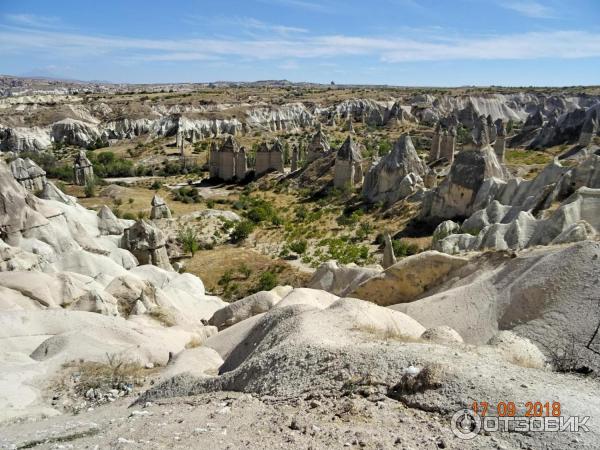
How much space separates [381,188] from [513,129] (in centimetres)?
4590

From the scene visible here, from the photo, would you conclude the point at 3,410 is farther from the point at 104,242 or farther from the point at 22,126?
the point at 22,126

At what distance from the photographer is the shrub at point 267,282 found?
18219mm

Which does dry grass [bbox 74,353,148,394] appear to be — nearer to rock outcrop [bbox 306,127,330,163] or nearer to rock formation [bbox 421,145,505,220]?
rock formation [bbox 421,145,505,220]

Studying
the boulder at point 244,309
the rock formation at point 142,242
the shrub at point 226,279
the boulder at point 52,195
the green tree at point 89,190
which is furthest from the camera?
the green tree at point 89,190

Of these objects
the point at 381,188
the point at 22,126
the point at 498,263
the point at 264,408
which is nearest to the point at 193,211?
the point at 381,188

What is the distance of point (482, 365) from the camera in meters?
5.50

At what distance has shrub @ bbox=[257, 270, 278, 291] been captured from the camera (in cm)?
1822

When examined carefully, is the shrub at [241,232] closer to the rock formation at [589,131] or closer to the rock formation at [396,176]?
the rock formation at [396,176]

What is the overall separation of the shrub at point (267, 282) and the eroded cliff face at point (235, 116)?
123ft

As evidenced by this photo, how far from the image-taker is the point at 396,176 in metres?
29.3

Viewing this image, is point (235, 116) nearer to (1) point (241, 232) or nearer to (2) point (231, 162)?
(2) point (231, 162)

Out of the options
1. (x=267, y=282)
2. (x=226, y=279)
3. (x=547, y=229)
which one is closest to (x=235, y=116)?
(x=226, y=279)

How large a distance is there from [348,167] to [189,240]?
13.8 m

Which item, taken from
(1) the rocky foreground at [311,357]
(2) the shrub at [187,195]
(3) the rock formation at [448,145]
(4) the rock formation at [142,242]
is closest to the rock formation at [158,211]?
(2) the shrub at [187,195]
